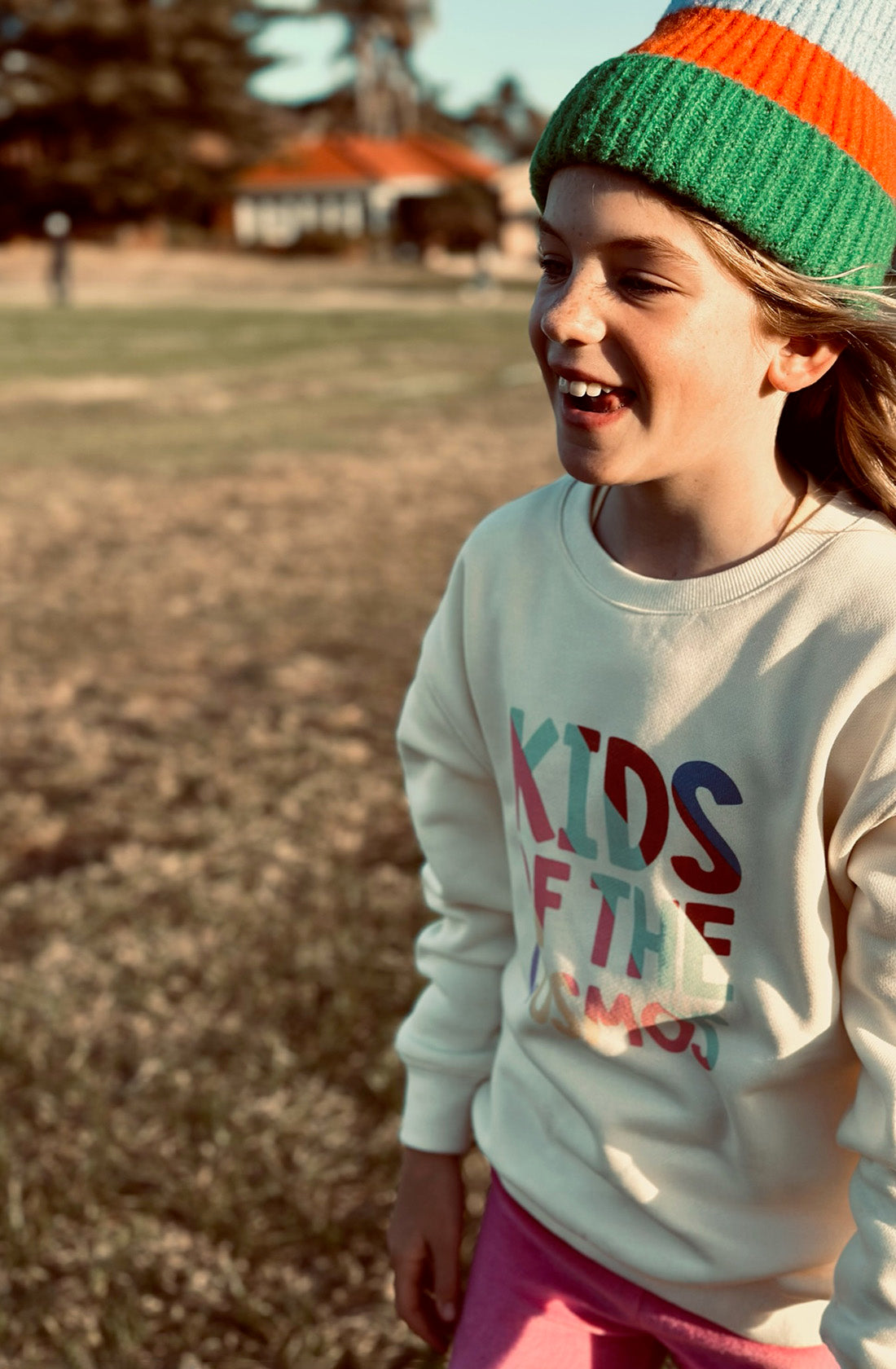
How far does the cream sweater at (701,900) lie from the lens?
1144 millimetres

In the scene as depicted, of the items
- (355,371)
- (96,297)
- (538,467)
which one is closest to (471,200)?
(96,297)

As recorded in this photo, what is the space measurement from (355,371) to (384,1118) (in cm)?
1427

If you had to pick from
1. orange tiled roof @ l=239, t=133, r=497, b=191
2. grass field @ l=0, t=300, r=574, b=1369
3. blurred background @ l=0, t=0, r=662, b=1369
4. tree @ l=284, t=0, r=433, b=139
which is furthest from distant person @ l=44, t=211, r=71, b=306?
tree @ l=284, t=0, r=433, b=139

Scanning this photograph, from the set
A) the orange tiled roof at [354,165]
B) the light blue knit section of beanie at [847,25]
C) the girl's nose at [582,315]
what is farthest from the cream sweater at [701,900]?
the orange tiled roof at [354,165]

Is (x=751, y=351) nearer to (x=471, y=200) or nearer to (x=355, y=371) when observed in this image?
(x=355, y=371)

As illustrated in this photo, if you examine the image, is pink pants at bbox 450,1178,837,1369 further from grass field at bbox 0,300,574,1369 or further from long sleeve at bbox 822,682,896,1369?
grass field at bbox 0,300,574,1369

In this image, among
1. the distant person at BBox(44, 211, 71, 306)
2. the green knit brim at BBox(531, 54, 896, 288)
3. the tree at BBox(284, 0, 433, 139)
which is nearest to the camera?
the green knit brim at BBox(531, 54, 896, 288)

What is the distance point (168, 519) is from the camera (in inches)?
317

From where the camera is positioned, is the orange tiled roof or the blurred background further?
the orange tiled roof

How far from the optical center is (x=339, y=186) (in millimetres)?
57375

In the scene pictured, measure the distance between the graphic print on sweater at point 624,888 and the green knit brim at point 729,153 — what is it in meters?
0.49

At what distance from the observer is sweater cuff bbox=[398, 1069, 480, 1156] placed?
1582 mm

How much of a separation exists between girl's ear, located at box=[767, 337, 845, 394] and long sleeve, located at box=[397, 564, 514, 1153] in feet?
1.45

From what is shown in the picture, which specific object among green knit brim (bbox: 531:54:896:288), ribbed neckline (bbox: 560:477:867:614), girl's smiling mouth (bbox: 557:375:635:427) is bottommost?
ribbed neckline (bbox: 560:477:867:614)
